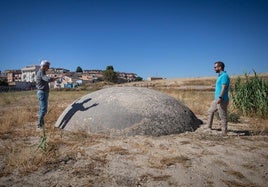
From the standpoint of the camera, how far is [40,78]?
6.16m

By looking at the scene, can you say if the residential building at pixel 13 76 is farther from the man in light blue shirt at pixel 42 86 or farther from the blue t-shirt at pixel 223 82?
the blue t-shirt at pixel 223 82

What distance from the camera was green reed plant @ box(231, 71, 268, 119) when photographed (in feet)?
29.8

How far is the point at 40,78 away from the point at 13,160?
9.13 feet

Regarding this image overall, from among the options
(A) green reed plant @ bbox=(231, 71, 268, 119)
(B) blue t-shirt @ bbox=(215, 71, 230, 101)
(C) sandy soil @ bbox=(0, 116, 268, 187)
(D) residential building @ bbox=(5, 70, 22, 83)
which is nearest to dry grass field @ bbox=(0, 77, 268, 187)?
(C) sandy soil @ bbox=(0, 116, 268, 187)

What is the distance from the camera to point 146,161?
4043 mm

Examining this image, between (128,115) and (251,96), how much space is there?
630 cm

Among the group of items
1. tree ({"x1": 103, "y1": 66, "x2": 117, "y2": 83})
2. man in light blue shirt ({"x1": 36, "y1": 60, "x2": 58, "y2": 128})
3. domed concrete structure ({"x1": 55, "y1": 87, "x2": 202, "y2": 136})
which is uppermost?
tree ({"x1": 103, "y1": 66, "x2": 117, "y2": 83})

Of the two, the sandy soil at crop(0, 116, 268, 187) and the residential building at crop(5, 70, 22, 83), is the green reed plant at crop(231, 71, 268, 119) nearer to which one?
the sandy soil at crop(0, 116, 268, 187)

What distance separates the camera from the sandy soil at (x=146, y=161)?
3344 mm

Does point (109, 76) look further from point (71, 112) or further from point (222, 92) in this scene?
point (222, 92)

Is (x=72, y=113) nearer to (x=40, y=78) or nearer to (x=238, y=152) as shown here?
(x=40, y=78)

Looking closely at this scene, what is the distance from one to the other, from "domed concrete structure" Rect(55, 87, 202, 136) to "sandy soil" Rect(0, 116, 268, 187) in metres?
0.31

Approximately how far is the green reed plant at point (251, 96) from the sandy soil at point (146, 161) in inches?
151

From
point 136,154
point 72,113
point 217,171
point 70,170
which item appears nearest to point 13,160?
point 70,170
